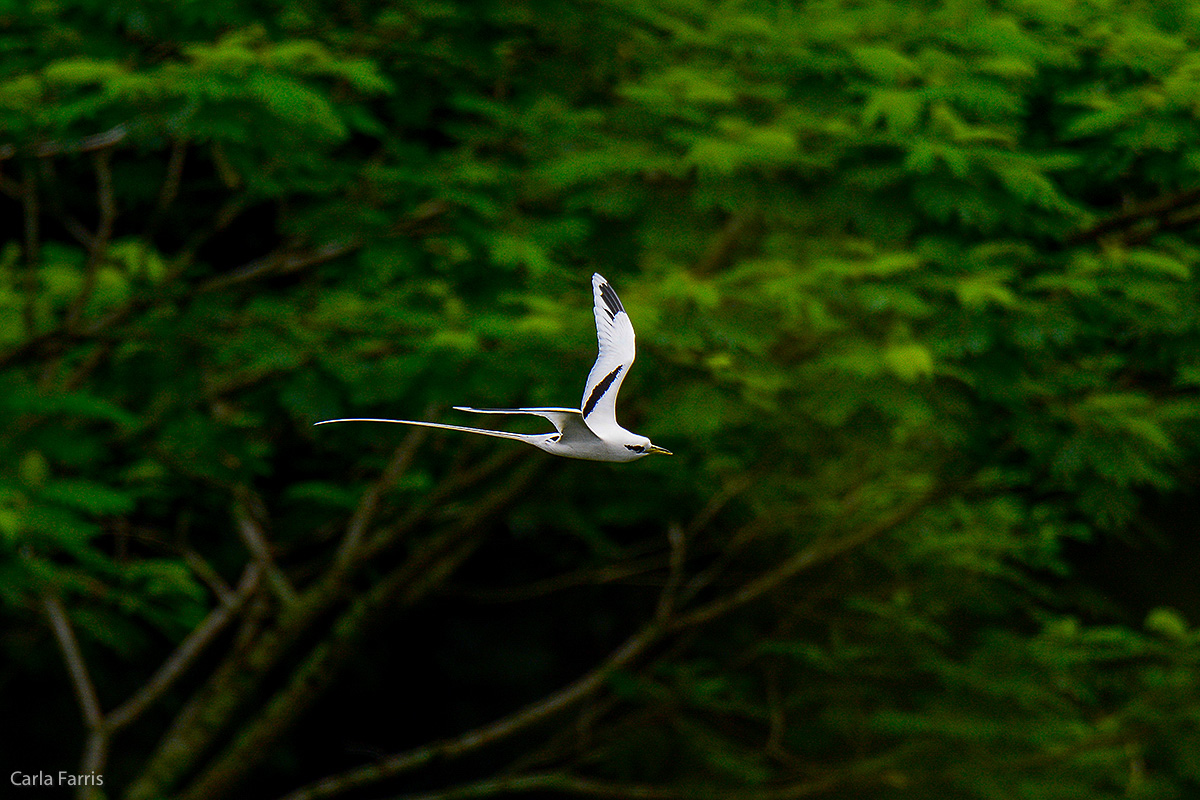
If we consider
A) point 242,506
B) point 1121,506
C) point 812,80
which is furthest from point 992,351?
point 242,506

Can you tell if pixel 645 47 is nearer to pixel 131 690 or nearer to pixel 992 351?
pixel 992 351

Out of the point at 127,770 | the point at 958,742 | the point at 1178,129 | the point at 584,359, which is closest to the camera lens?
the point at 1178,129

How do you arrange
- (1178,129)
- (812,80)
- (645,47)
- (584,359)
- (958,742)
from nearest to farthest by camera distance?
(1178,129)
(584,359)
(812,80)
(645,47)
(958,742)

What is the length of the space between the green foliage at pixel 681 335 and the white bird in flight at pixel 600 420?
292 centimetres

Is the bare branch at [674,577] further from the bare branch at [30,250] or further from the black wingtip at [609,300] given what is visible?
the black wingtip at [609,300]

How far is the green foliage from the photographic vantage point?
16.6ft

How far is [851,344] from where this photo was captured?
5.35 metres

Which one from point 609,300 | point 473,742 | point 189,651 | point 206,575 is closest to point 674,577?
point 473,742

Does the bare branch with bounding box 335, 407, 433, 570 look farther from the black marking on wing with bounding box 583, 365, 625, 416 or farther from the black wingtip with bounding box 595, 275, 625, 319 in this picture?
the black marking on wing with bounding box 583, 365, 625, 416

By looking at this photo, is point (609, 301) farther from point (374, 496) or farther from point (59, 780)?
point (59, 780)

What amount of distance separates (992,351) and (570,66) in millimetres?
3235

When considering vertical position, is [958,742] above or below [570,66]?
below

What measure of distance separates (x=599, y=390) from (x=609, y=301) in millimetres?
346

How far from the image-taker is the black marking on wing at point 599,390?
1571 mm
